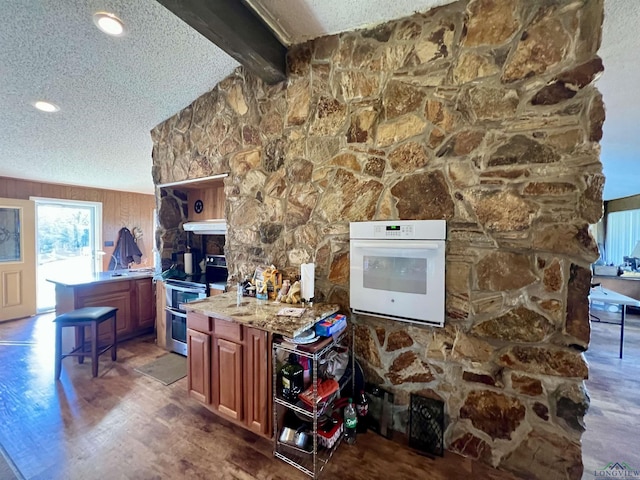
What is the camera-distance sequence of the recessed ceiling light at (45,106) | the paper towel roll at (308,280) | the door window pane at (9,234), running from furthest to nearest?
the door window pane at (9,234), the recessed ceiling light at (45,106), the paper towel roll at (308,280)

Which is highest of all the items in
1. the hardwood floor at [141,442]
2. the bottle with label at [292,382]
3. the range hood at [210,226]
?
the range hood at [210,226]

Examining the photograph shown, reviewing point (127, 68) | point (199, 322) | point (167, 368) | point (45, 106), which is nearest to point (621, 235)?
point (199, 322)

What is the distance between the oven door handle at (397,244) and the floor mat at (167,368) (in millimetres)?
2227

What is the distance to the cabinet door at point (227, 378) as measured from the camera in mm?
1794

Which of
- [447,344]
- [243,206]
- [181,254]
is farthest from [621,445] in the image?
[181,254]

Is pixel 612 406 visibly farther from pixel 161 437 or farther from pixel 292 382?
pixel 161 437

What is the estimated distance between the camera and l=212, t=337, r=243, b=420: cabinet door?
5.89 feet

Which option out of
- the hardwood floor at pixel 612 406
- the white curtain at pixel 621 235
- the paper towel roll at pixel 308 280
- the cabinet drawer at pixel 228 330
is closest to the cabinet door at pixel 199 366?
the cabinet drawer at pixel 228 330

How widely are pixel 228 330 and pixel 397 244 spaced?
131cm

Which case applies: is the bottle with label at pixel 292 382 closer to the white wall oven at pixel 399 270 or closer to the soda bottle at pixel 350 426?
the soda bottle at pixel 350 426

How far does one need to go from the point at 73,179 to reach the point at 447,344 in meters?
5.89

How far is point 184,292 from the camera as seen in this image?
302 cm

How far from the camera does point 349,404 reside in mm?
1827

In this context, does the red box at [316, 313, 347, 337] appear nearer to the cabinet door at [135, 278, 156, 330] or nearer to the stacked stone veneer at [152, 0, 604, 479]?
the stacked stone veneer at [152, 0, 604, 479]
